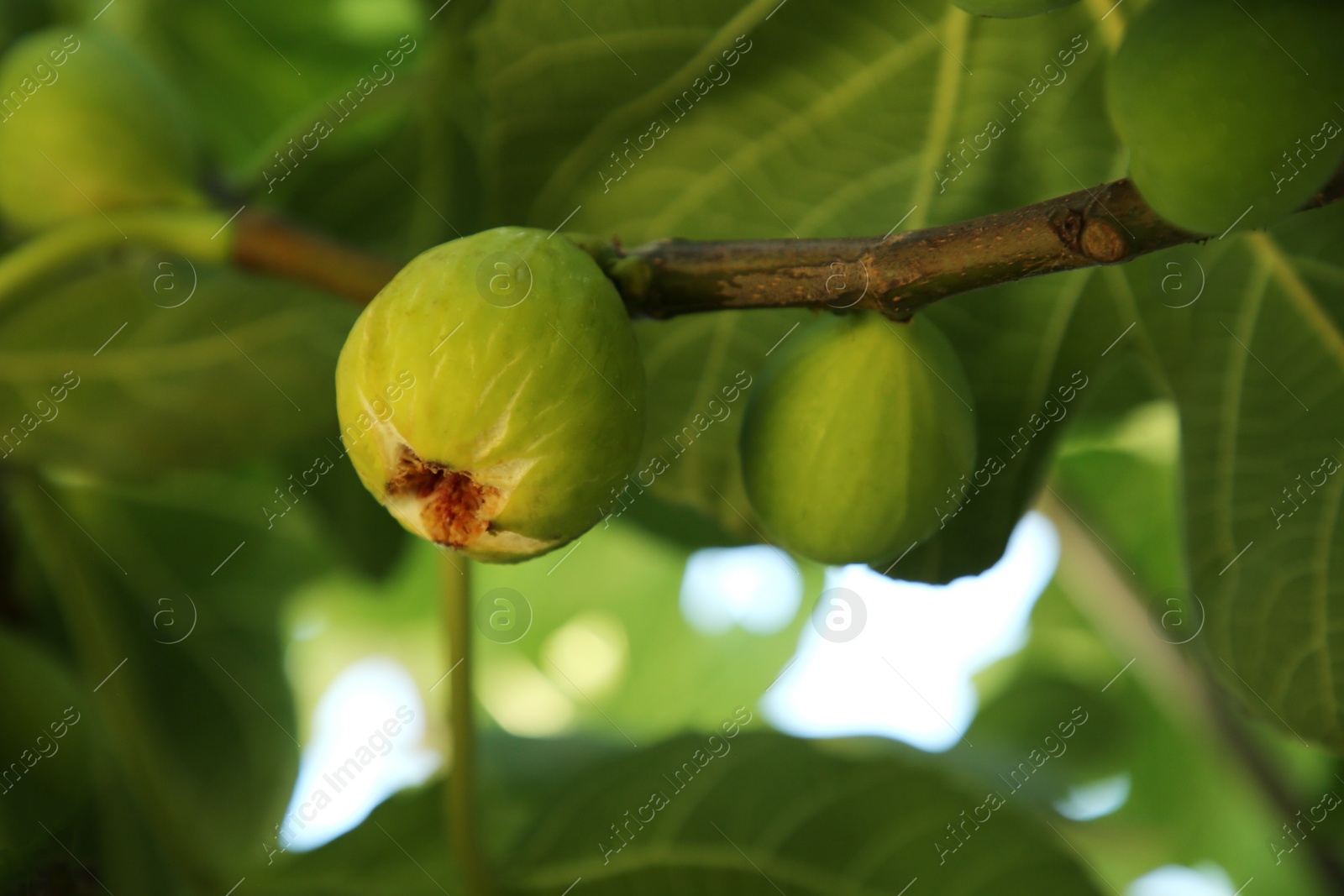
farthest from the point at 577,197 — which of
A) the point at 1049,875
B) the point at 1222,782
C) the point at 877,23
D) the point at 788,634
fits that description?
the point at 1222,782

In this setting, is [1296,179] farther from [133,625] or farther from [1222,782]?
[1222,782]

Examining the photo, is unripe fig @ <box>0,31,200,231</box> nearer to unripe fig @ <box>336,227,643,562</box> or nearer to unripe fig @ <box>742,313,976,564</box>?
unripe fig @ <box>336,227,643,562</box>

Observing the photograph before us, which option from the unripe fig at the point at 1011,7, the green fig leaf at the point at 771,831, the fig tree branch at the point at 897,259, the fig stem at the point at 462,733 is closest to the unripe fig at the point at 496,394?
the fig tree branch at the point at 897,259

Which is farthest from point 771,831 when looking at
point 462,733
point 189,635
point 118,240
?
point 189,635

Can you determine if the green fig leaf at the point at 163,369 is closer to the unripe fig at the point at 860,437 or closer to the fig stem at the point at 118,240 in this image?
the fig stem at the point at 118,240

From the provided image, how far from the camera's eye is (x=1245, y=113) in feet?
2.16

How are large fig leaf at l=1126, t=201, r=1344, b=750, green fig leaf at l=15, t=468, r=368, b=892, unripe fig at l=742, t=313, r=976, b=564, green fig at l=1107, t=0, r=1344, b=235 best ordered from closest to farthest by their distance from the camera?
green fig at l=1107, t=0, r=1344, b=235
unripe fig at l=742, t=313, r=976, b=564
large fig leaf at l=1126, t=201, r=1344, b=750
green fig leaf at l=15, t=468, r=368, b=892

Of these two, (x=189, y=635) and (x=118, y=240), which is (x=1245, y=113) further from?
(x=189, y=635)

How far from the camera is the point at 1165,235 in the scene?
73 centimetres

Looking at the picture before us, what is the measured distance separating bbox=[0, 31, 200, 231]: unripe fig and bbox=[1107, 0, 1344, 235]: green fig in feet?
3.84

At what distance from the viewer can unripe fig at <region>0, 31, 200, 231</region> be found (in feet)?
4.52

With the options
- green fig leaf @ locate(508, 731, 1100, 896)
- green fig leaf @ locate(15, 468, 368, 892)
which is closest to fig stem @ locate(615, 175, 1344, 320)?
green fig leaf @ locate(508, 731, 1100, 896)

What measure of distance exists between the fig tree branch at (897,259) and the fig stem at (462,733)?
1.59 feet

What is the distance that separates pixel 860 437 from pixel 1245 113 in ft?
1.07
